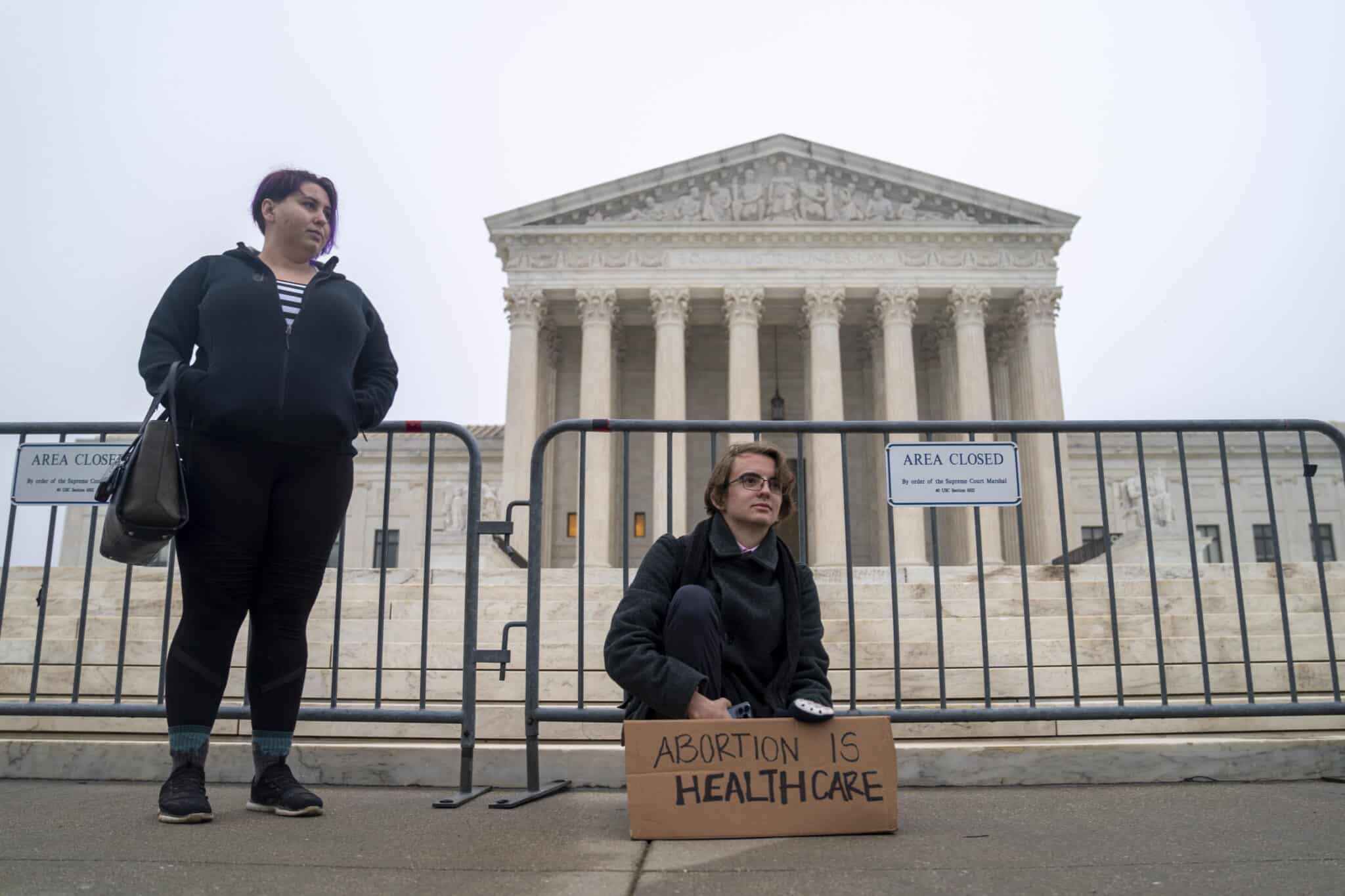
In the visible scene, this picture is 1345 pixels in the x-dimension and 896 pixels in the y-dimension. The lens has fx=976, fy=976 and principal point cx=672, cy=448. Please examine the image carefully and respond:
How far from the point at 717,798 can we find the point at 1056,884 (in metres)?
1.06

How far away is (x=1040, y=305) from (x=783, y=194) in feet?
26.8

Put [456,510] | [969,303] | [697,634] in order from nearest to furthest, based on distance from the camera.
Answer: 1. [697,634]
2. [969,303]
3. [456,510]

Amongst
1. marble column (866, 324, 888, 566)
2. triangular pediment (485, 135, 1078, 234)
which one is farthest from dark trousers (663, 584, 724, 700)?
triangular pediment (485, 135, 1078, 234)

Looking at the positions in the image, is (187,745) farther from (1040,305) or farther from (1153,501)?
(1153,501)

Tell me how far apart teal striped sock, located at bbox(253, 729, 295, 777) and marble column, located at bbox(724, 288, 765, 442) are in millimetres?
23838

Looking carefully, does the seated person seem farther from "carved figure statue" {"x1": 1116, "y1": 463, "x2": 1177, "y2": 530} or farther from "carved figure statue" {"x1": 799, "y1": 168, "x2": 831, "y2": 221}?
"carved figure statue" {"x1": 1116, "y1": 463, "x2": 1177, "y2": 530}

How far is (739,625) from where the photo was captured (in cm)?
350

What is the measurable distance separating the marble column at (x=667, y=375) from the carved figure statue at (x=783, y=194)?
146 inches

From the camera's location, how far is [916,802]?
13.0ft

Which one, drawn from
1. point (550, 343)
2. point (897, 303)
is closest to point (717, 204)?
point (897, 303)

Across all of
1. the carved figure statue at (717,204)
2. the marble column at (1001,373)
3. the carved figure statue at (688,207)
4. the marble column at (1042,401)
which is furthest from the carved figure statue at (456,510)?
the marble column at (1042,401)

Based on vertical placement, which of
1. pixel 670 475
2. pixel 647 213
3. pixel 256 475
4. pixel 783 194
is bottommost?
pixel 256 475

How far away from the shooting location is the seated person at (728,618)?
128 inches

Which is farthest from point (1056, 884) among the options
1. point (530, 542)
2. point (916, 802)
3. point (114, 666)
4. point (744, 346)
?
point (744, 346)
